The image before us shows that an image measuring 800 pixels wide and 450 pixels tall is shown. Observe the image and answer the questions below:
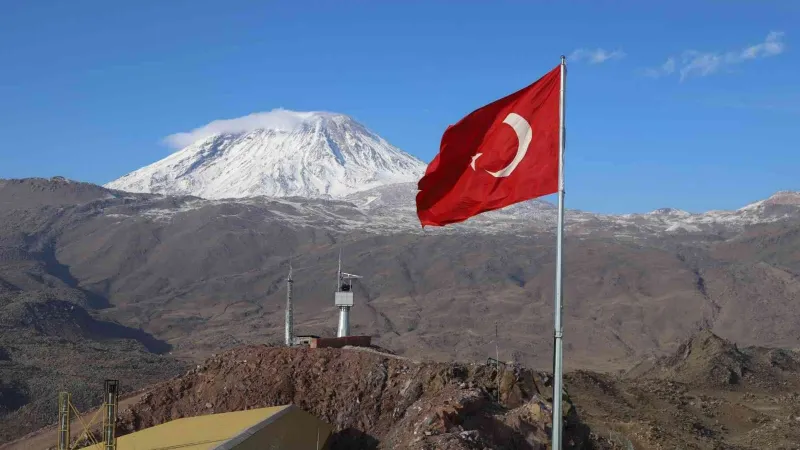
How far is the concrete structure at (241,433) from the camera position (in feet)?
54.3

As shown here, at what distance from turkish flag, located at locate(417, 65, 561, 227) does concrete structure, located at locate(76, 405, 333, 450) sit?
7073 millimetres

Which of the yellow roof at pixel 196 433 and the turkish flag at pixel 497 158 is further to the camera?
the yellow roof at pixel 196 433

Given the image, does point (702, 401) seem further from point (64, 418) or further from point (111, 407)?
point (64, 418)

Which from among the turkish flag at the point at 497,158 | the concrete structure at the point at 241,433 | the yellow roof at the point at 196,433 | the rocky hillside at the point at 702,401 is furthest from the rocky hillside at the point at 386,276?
the turkish flag at the point at 497,158

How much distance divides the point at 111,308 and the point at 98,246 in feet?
104

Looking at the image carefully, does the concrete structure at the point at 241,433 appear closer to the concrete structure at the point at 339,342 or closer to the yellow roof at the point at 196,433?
the yellow roof at the point at 196,433

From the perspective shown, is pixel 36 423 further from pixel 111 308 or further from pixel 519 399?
pixel 111 308

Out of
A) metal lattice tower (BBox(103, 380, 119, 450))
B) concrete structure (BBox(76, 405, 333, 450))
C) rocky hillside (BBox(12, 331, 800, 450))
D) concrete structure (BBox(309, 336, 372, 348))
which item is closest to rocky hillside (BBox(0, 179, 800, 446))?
concrete structure (BBox(309, 336, 372, 348))

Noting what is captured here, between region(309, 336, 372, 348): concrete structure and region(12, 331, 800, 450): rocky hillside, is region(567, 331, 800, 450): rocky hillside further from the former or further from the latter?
region(309, 336, 372, 348): concrete structure

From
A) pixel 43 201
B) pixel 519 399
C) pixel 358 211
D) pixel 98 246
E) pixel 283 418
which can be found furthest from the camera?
pixel 358 211

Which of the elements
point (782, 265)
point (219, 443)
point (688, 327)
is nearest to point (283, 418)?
point (219, 443)

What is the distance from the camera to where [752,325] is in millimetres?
97250

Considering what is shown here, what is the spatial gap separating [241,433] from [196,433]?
1.51 meters

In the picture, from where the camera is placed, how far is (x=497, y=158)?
1050 cm
